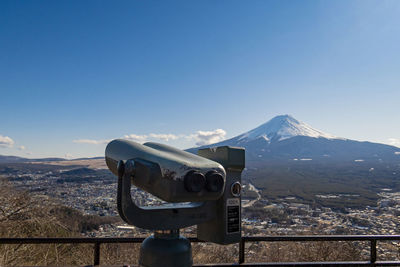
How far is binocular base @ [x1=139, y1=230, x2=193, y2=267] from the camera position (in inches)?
62.0

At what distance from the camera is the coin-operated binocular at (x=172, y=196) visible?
157 centimetres

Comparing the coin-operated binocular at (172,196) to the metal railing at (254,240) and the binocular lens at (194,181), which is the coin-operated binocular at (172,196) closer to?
the binocular lens at (194,181)

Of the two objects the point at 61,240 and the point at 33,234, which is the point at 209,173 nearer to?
the point at 61,240

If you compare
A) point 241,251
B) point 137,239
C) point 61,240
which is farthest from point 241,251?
point 61,240

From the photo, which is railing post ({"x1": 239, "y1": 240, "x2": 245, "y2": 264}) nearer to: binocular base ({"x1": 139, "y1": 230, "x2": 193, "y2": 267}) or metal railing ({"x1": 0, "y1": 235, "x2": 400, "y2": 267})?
metal railing ({"x1": 0, "y1": 235, "x2": 400, "y2": 267})

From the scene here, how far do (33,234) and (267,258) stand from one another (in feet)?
12.8

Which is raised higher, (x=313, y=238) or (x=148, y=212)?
(x=148, y=212)

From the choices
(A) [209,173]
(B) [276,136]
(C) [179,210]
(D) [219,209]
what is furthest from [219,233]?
(B) [276,136]

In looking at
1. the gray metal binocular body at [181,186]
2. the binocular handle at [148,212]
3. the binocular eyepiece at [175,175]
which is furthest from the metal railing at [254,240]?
the binocular eyepiece at [175,175]

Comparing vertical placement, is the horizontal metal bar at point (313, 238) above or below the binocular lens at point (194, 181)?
below

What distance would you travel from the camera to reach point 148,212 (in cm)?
163

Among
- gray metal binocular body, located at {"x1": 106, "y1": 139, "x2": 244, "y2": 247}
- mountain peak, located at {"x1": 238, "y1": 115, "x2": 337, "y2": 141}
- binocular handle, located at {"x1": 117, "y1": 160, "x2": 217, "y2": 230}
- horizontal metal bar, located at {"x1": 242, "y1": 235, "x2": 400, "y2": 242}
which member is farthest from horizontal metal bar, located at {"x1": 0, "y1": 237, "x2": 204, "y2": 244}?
mountain peak, located at {"x1": 238, "y1": 115, "x2": 337, "y2": 141}

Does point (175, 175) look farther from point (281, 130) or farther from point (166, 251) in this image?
point (281, 130)

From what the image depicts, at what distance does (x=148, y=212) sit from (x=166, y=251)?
208 millimetres
